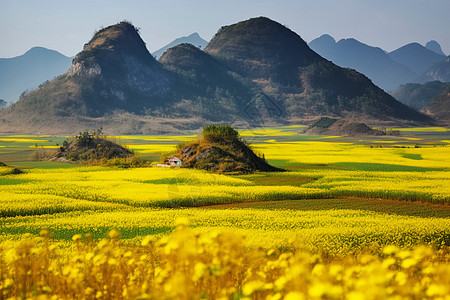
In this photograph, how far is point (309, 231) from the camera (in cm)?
1597

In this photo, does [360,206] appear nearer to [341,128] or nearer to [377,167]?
[377,167]

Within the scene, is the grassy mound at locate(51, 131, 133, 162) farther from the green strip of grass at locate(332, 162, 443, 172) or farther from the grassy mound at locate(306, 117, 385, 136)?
the grassy mound at locate(306, 117, 385, 136)

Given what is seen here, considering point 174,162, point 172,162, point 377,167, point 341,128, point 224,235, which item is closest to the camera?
point 224,235

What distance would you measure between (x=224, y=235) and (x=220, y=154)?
3584 centimetres

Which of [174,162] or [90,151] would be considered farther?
[90,151]

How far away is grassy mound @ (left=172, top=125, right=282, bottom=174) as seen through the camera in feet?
137

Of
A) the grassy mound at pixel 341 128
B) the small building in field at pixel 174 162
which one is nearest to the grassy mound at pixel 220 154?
the small building in field at pixel 174 162

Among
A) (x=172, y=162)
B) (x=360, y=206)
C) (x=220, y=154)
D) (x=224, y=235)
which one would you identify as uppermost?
(x=224, y=235)

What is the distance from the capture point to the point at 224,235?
6.73 m

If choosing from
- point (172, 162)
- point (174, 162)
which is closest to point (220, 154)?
point (174, 162)

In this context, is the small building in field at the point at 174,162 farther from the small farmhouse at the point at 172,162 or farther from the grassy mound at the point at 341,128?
the grassy mound at the point at 341,128

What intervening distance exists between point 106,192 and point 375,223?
630 inches

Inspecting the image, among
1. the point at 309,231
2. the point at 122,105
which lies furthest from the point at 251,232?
the point at 122,105

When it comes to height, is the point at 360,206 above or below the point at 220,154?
below
